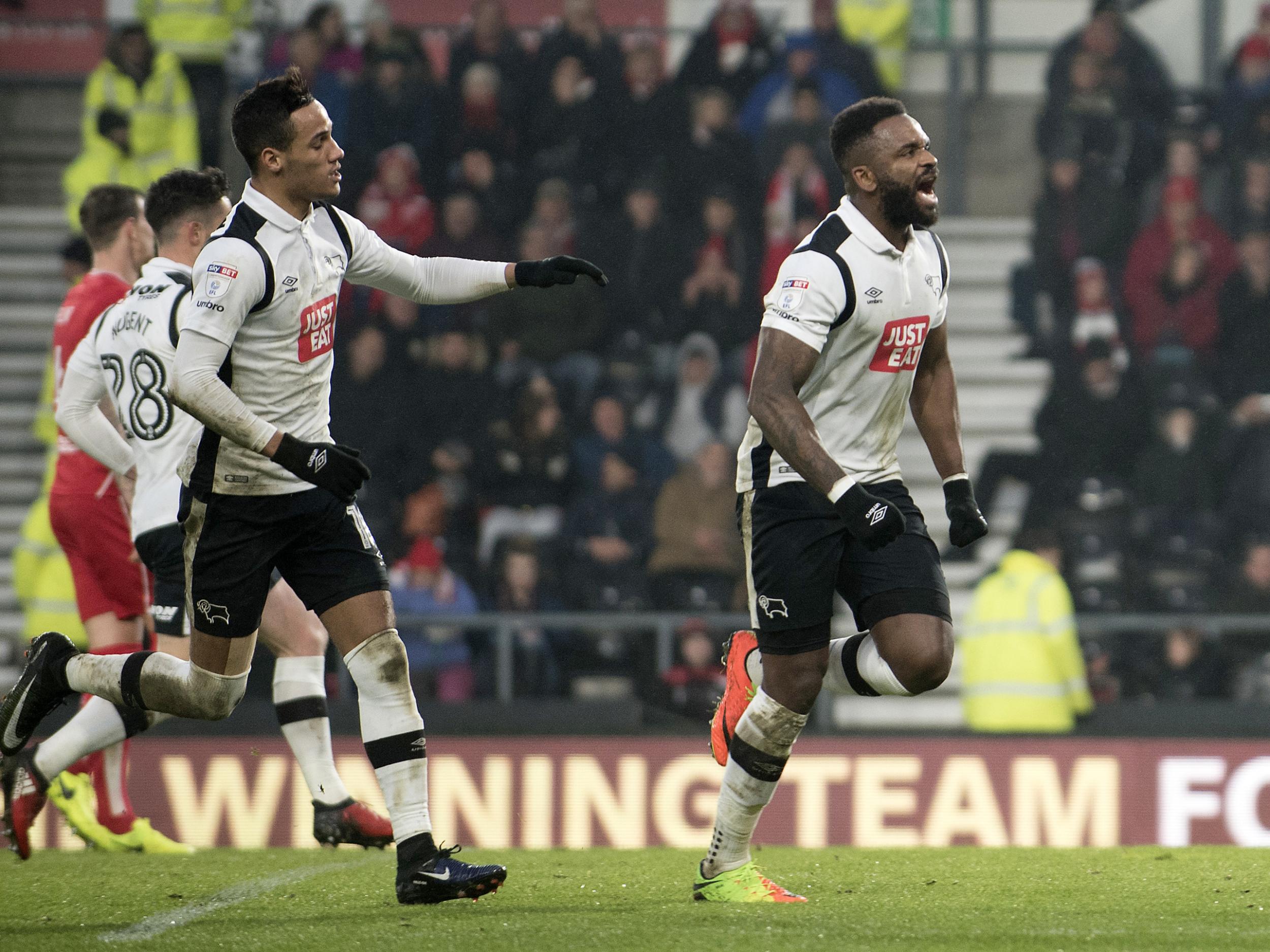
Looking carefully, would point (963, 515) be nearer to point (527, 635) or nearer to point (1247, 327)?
point (527, 635)

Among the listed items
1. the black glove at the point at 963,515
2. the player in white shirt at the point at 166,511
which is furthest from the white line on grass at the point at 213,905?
the black glove at the point at 963,515

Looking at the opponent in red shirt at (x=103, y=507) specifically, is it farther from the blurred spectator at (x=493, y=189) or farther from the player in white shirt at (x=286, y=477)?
the blurred spectator at (x=493, y=189)

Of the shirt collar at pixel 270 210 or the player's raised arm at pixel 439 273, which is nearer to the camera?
the shirt collar at pixel 270 210

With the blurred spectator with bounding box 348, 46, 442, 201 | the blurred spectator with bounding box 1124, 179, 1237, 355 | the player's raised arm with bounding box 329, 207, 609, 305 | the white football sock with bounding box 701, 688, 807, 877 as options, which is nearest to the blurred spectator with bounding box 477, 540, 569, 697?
the blurred spectator with bounding box 348, 46, 442, 201

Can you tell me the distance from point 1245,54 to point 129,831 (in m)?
8.70

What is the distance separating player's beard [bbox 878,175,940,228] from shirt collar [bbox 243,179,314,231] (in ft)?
4.97

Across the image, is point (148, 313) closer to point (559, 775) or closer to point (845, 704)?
point (559, 775)

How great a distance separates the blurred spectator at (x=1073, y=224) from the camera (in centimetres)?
1159

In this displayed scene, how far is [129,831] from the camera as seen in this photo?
6938 mm

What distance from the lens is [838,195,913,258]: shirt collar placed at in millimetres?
4871

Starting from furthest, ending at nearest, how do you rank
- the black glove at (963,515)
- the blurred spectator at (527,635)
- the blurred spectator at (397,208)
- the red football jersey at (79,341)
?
the blurred spectator at (397,208) → the blurred spectator at (527,635) → the red football jersey at (79,341) → the black glove at (963,515)

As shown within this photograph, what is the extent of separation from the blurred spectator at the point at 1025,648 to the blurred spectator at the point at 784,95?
3.49m

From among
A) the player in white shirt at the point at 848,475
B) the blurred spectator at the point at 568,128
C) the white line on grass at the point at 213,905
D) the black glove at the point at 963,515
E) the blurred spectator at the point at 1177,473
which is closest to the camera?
the white line on grass at the point at 213,905

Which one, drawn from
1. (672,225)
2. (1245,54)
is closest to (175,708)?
(672,225)
